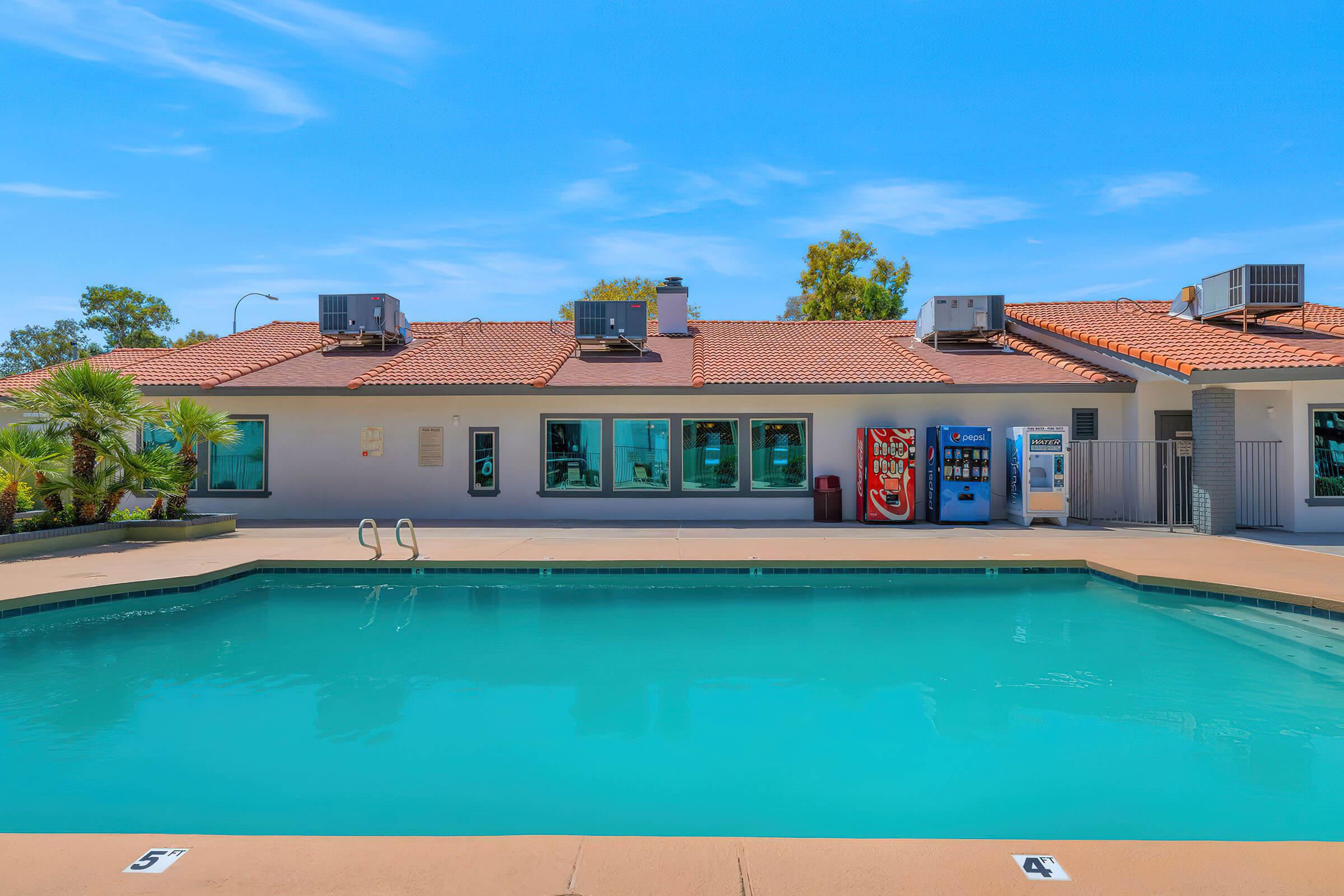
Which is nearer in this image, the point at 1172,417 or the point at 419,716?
the point at 419,716

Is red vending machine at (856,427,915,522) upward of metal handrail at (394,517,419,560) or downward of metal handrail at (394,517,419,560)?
upward

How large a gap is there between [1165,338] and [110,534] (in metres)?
19.5

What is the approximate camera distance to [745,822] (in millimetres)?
3895

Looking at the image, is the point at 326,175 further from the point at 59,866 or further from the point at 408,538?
the point at 59,866

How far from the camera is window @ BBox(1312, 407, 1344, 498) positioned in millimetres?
12453

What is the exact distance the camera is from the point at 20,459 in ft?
35.7

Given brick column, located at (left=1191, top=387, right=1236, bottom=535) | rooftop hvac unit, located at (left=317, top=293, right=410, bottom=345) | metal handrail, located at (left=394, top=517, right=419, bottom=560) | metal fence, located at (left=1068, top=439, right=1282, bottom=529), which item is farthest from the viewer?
rooftop hvac unit, located at (left=317, top=293, right=410, bottom=345)

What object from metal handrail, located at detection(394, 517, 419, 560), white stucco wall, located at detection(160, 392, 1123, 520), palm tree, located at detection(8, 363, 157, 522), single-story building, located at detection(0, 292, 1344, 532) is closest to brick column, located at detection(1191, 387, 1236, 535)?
single-story building, located at detection(0, 292, 1344, 532)

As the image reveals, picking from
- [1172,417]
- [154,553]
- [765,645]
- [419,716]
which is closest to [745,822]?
[419,716]

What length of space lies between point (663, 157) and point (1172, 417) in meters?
12.1

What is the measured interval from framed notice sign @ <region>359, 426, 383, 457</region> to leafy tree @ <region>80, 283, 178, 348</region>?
33635 millimetres

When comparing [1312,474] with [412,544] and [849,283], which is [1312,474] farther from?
[849,283]

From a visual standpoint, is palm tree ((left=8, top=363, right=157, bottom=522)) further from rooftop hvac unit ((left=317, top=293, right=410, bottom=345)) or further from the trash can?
the trash can

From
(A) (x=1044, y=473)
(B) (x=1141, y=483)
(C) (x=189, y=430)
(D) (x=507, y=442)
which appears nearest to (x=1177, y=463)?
(B) (x=1141, y=483)
